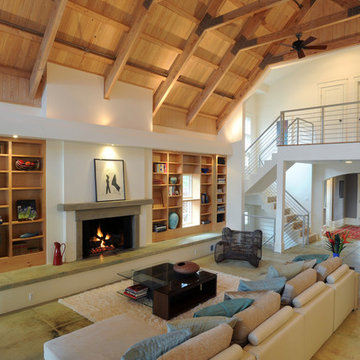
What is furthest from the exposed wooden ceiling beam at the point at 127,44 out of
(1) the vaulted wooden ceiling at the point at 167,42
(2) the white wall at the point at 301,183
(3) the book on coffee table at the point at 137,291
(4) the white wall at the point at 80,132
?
(2) the white wall at the point at 301,183

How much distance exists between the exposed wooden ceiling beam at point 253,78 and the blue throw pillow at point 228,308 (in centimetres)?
671

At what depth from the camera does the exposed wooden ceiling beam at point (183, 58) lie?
6.01 metres

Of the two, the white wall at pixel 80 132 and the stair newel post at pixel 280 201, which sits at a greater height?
the white wall at pixel 80 132

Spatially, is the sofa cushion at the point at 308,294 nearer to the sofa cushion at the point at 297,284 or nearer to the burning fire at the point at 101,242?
the sofa cushion at the point at 297,284

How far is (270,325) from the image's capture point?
2.71m

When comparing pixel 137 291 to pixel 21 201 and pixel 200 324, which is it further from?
pixel 21 201

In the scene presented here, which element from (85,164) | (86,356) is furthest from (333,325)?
(85,164)

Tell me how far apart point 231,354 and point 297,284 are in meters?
1.51

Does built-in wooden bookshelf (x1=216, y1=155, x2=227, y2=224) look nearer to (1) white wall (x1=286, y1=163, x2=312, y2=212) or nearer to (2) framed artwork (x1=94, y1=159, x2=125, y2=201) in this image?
(1) white wall (x1=286, y1=163, x2=312, y2=212)

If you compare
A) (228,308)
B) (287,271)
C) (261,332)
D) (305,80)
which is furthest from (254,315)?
(305,80)

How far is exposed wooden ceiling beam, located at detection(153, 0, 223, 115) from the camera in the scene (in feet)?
19.7

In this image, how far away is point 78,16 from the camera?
5.11 m

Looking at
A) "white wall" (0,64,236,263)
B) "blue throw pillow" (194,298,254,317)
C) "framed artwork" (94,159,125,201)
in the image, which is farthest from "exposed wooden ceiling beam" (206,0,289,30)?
"blue throw pillow" (194,298,254,317)

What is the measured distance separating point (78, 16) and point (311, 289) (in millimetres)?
5427
